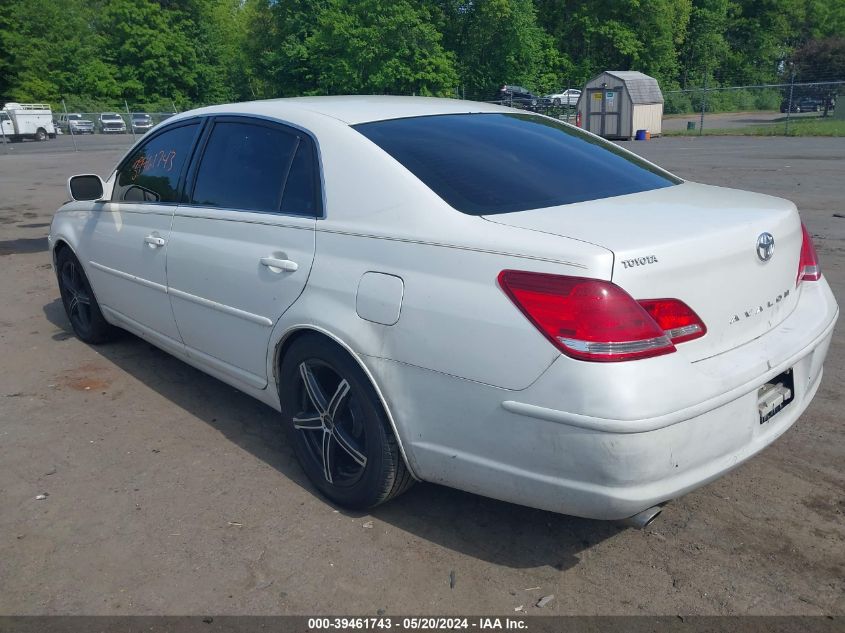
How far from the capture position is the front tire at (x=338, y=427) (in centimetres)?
290

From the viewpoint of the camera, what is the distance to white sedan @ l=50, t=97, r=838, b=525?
232 cm

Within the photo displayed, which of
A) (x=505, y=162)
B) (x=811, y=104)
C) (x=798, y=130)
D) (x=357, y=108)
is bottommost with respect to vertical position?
(x=798, y=130)

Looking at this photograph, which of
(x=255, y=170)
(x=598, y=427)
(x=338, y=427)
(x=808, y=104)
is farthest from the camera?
(x=808, y=104)

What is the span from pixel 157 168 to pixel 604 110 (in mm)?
26997

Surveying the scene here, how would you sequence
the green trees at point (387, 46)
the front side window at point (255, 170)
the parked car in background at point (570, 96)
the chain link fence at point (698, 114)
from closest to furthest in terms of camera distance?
the front side window at point (255, 170)
the chain link fence at point (698, 114)
the green trees at point (387, 46)
the parked car in background at point (570, 96)

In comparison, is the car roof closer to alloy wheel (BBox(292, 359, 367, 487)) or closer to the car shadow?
alloy wheel (BBox(292, 359, 367, 487))

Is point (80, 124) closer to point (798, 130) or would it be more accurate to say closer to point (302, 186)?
point (798, 130)

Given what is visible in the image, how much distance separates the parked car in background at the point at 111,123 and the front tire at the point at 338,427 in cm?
4514

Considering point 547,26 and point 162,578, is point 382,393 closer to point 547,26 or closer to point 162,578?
point 162,578

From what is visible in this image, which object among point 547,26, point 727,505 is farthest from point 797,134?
point 547,26

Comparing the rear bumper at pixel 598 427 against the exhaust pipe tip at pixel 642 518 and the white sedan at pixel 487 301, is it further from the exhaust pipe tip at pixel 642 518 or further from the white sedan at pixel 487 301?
the exhaust pipe tip at pixel 642 518

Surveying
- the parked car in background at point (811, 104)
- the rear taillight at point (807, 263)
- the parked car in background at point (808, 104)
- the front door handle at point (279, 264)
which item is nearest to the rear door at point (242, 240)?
the front door handle at point (279, 264)

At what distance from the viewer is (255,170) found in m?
3.63

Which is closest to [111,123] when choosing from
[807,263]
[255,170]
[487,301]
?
[255,170]
